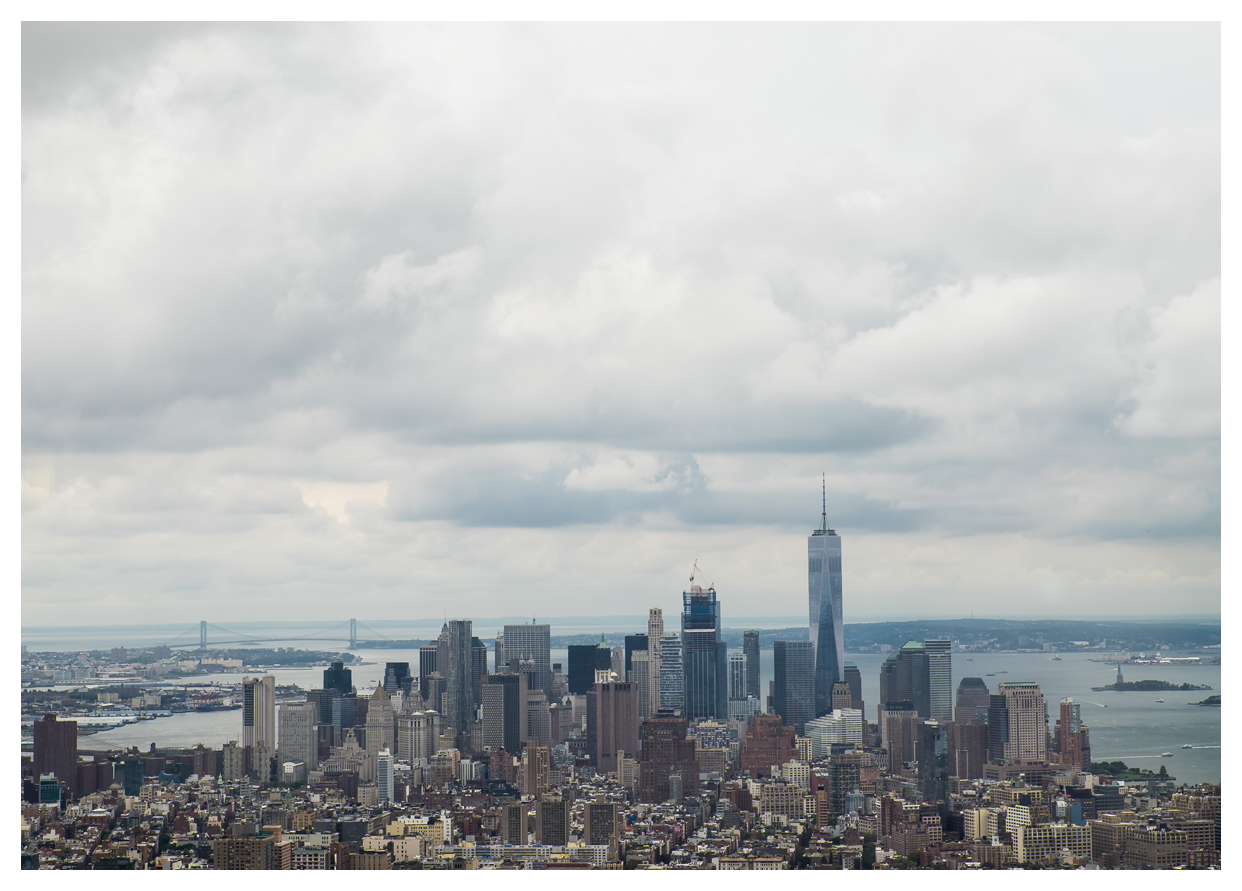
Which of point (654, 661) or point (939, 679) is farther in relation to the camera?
point (654, 661)

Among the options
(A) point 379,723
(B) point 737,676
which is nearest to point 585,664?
(A) point 379,723

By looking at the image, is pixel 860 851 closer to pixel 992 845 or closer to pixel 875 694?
pixel 992 845

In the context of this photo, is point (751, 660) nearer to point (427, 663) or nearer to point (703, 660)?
point (703, 660)

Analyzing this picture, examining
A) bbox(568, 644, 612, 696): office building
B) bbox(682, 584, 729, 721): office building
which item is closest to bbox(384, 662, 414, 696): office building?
bbox(568, 644, 612, 696): office building

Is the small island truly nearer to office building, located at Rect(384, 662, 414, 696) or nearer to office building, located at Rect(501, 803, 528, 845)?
office building, located at Rect(501, 803, 528, 845)

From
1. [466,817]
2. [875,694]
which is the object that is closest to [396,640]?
[466,817]

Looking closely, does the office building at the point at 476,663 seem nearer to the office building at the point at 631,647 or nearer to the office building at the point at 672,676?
the office building at the point at 631,647
